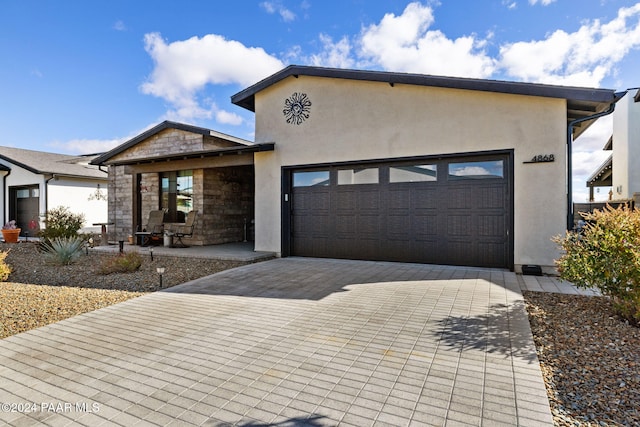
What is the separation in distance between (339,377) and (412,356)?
2.55ft

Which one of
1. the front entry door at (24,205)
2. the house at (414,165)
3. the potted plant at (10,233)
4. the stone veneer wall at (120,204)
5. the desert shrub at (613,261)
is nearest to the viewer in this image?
the desert shrub at (613,261)

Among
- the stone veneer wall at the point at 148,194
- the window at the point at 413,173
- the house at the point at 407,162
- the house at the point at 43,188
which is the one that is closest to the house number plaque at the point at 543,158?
the house at the point at 407,162

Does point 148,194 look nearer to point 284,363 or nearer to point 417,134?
point 417,134

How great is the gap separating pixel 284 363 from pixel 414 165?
6.00 m

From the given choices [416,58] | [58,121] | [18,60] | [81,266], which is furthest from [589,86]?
[58,121]

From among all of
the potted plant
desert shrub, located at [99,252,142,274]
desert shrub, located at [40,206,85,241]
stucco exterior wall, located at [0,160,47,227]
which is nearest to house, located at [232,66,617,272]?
desert shrub, located at [99,252,142,274]

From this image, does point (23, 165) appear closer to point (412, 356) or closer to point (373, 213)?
point (373, 213)

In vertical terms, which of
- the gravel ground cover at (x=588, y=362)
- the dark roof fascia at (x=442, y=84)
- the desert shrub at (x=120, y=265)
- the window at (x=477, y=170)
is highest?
the dark roof fascia at (x=442, y=84)

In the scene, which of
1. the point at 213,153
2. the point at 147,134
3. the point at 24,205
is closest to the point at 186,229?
the point at 213,153

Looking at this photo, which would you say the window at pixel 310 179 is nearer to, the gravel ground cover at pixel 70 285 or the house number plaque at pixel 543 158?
the gravel ground cover at pixel 70 285

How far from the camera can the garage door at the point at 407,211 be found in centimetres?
722

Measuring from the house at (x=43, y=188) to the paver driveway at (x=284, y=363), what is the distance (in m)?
14.6

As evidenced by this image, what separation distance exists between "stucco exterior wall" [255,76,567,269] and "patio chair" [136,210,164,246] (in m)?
3.92

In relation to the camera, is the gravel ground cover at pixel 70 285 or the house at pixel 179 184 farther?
the house at pixel 179 184
